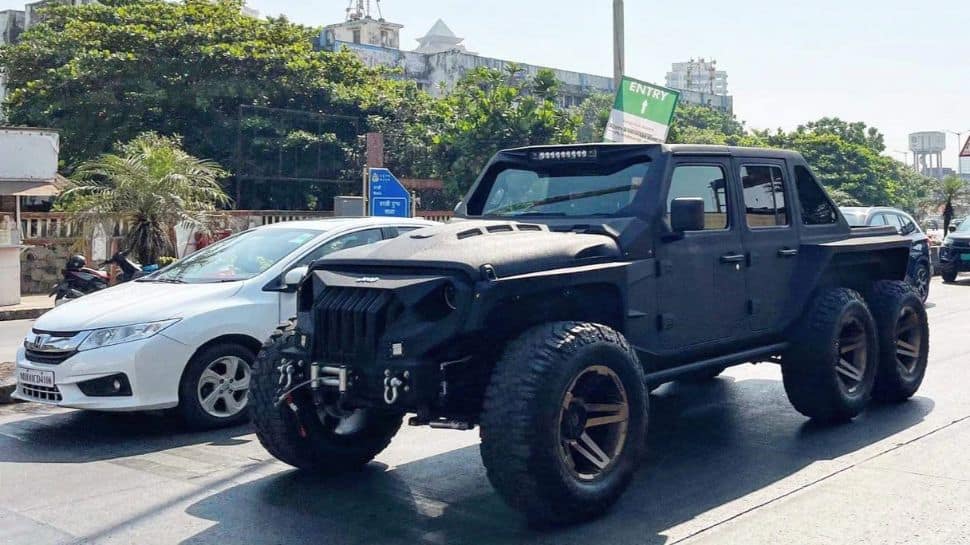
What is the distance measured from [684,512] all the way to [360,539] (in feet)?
5.44

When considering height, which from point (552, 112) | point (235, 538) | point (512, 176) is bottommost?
point (235, 538)

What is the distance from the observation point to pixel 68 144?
3269 centimetres

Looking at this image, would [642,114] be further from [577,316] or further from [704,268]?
[577,316]

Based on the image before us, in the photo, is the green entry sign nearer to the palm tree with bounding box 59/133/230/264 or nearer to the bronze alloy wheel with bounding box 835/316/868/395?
the bronze alloy wheel with bounding box 835/316/868/395

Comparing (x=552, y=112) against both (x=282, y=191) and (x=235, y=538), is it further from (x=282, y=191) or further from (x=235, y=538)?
(x=235, y=538)

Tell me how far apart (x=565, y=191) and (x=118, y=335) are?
129 inches

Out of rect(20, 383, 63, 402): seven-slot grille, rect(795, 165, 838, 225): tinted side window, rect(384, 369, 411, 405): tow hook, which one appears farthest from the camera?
rect(795, 165, 838, 225): tinted side window

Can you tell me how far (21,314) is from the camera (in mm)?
17562

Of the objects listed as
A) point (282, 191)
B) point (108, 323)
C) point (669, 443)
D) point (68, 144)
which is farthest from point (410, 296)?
point (68, 144)

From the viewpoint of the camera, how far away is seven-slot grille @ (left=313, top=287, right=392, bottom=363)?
5.08m

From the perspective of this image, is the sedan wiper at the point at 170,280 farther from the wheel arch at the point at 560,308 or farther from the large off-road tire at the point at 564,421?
the large off-road tire at the point at 564,421

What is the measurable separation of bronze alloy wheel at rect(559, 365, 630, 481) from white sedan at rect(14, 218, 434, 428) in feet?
8.77

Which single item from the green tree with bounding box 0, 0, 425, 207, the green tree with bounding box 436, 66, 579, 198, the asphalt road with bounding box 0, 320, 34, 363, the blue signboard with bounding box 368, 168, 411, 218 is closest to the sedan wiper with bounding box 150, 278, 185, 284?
the asphalt road with bounding box 0, 320, 34, 363

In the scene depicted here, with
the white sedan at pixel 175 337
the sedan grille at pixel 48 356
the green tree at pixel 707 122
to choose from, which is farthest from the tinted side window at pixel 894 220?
the green tree at pixel 707 122
